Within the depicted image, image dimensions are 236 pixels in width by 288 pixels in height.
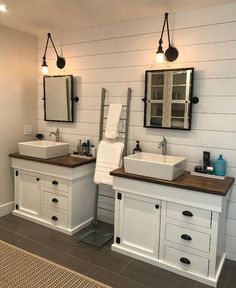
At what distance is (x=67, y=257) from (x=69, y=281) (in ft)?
1.19

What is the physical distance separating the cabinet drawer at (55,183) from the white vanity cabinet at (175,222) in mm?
675

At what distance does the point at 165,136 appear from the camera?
9.02ft

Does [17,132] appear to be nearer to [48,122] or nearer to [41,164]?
[48,122]

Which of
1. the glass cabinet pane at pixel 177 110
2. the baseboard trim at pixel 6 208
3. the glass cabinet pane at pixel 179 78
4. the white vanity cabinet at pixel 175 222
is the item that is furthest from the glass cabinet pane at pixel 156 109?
the baseboard trim at pixel 6 208

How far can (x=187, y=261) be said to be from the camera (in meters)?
2.23

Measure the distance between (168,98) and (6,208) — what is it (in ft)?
8.00

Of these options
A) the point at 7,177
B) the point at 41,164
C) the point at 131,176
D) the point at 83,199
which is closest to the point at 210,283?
the point at 131,176

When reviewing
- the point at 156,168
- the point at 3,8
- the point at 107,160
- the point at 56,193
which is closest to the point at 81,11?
the point at 3,8

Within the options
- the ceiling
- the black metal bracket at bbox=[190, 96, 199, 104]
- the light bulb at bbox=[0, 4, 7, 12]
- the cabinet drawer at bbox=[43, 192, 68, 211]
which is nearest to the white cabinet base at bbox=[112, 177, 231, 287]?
the cabinet drawer at bbox=[43, 192, 68, 211]

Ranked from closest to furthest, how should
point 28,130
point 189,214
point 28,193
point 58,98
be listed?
point 189,214, point 28,193, point 58,98, point 28,130

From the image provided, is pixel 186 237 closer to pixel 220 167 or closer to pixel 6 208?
pixel 220 167

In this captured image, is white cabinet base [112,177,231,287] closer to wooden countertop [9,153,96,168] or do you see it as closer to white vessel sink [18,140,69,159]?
wooden countertop [9,153,96,168]

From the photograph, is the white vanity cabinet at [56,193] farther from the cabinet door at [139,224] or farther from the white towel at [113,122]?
the cabinet door at [139,224]

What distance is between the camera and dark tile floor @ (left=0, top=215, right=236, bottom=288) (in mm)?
2185
